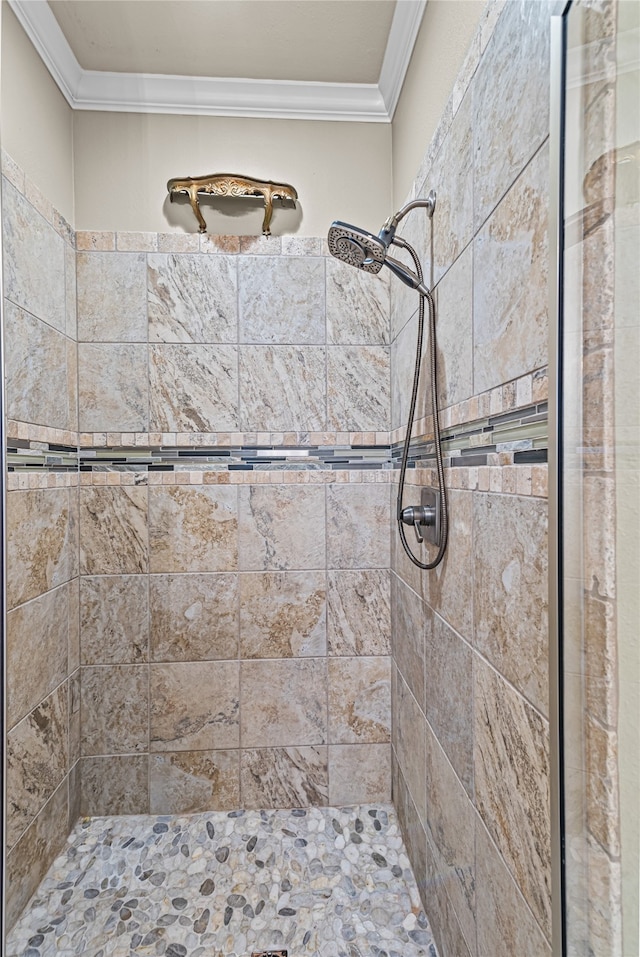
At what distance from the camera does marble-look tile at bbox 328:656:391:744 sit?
187cm

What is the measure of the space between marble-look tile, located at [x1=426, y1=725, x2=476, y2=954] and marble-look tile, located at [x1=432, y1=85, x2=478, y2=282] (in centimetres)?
115

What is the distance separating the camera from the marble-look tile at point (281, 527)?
1854mm

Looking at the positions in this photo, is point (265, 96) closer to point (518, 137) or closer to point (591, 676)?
point (518, 137)

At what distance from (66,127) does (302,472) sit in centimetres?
142

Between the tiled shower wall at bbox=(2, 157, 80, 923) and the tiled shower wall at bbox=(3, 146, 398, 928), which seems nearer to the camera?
the tiled shower wall at bbox=(2, 157, 80, 923)

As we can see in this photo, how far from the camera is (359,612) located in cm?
188

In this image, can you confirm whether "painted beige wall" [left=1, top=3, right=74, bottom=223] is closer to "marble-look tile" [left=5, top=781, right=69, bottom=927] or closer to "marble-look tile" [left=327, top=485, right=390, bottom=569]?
"marble-look tile" [left=327, top=485, right=390, bottom=569]

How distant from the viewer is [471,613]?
1040mm

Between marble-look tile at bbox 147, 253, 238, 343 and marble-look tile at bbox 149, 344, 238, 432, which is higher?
marble-look tile at bbox 147, 253, 238, 343

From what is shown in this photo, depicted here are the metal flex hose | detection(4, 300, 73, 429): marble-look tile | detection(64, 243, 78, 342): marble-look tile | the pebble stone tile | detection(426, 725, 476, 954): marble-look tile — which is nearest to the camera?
detection(426, 725, 476, 954): marble-look tile

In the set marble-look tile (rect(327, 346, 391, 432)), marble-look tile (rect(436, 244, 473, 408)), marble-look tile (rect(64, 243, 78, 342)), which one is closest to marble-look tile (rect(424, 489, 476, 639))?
marble-look tile (rect(436, 244, 473, 408))

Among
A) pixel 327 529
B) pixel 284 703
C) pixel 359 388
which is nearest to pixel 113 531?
pixel 327 529

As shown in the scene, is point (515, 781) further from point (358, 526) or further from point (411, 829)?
point (358, 526)

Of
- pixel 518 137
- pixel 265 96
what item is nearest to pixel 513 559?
pixel 518 137
